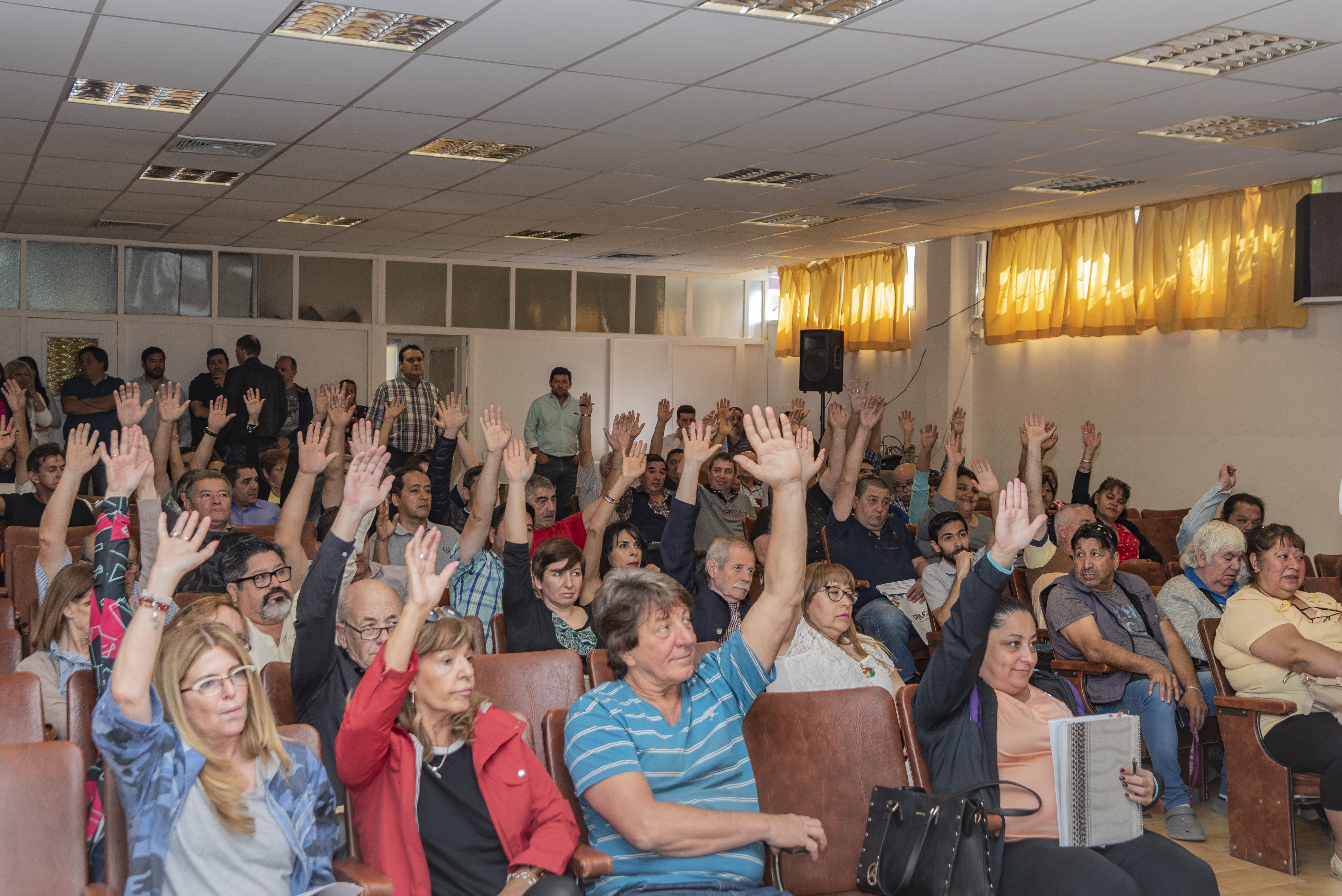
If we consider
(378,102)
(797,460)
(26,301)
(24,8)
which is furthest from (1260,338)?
(26,301)

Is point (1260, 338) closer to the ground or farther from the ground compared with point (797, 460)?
farther from the ground

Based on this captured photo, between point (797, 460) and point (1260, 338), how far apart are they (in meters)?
6.43

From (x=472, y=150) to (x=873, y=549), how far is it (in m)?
3.44

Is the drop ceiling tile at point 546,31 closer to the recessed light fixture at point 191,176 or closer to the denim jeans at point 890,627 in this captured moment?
the denim jeans at point 890,627

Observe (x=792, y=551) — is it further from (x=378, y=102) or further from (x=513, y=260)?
(x=513, y=260)

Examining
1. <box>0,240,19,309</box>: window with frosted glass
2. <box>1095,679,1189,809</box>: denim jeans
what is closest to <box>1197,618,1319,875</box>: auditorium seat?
<box>1095,679,1189,809</box>: denim jeans

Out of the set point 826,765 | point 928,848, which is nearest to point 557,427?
point 826,765

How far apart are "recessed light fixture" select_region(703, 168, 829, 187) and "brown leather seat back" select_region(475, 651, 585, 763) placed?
4.88 metres

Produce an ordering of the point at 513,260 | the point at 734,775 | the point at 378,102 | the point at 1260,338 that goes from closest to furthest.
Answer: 1. the point at 734,775
2. the point at 378,102
3. the point at 1260,338
4. the point at 513,260

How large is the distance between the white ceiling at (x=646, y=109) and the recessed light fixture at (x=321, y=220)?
0.19 meters

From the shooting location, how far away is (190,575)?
162 inches

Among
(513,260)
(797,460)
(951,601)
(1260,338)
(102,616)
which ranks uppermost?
(513,260)

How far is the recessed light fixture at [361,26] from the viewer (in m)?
4.56

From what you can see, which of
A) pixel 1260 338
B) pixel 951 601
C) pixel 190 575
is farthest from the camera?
pixel 1260 338
